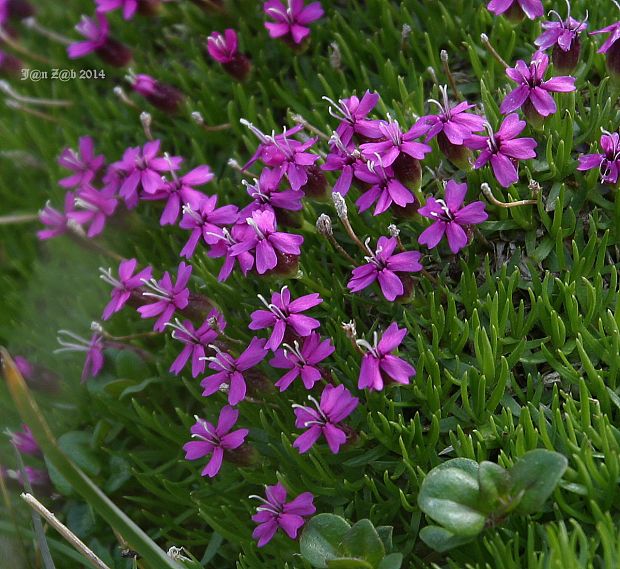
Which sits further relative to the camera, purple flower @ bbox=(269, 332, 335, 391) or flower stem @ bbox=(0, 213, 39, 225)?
flower stem @ bbox=(0, 213, 39, 225)

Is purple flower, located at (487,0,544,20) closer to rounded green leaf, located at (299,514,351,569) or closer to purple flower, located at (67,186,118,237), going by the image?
purple flower, located at (67,186,118,237)

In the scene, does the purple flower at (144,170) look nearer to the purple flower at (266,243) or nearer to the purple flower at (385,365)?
the purple flower at (266,243)

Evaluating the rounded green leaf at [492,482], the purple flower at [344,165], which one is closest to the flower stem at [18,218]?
the purple flower at [344,165]

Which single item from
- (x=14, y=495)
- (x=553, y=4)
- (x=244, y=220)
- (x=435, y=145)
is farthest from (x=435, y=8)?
(x=14, y=495)

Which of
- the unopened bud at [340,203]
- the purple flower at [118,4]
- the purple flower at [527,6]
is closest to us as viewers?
the unopened bud at [340,203]

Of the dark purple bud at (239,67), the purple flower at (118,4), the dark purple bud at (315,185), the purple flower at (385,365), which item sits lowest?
the purple flower at (385,365)

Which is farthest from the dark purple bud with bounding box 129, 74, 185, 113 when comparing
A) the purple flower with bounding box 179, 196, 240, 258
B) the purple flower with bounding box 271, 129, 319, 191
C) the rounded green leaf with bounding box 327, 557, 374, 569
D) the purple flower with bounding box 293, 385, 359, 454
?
the rounded green leaf with bounding box 327, 557, 374, 569
